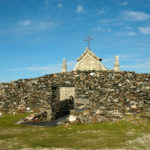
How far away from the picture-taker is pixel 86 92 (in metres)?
15.9

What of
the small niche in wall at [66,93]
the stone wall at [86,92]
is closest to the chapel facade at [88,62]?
the small niche in wall at [66,93]

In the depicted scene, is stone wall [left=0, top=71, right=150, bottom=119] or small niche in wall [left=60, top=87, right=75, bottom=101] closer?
stone wall [left=0, top=71, right=150, bottom=119]

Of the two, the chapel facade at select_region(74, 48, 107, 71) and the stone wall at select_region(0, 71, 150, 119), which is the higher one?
the chapel facade at select_region(74, 48, 107, 71)

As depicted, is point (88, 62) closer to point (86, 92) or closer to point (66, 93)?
point (66, 93)

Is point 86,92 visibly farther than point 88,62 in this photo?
No

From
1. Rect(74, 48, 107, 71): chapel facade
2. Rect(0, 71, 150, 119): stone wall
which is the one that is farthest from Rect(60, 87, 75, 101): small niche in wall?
Rect(74, 48, 107, 71): chapel facade

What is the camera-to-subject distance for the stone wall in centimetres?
1527

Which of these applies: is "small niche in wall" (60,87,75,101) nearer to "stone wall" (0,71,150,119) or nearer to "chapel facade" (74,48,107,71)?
"stone wall" (0,71,150,119)

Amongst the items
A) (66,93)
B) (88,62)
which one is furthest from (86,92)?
(88,62)

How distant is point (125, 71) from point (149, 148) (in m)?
11.3

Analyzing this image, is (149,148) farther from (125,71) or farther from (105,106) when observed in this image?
(125,71)

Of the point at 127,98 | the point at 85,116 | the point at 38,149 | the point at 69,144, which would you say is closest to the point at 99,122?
the point at 85,116

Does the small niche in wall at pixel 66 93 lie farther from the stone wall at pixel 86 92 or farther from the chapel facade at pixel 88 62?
the chapel facade at pixel 88 62

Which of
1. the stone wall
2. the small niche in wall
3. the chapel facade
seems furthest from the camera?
the chapel facade
